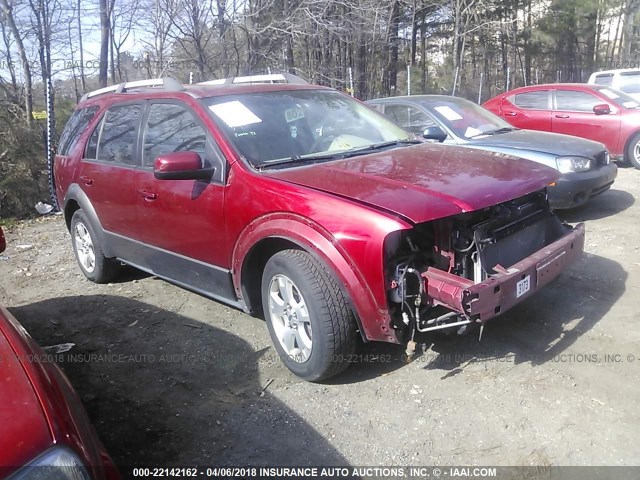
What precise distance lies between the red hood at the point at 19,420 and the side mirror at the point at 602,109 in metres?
9.64

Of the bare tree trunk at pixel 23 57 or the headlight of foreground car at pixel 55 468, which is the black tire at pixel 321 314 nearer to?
the headlight of foreground car at pixel 55 468

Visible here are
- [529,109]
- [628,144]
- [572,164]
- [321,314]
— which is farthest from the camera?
[529,109]

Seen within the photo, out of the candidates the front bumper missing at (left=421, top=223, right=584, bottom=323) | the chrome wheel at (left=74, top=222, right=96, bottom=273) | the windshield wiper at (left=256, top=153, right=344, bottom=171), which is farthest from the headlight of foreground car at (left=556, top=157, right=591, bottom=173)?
the chrome wheel at (left=74, top=222, right=96, bottom=273)

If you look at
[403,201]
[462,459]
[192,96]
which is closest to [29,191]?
[192,96]

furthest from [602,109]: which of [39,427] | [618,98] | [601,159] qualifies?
[39,427]

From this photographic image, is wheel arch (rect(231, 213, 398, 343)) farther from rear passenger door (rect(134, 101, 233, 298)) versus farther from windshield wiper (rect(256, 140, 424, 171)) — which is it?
windshield wiper (rect(256, 140, 424, 171))

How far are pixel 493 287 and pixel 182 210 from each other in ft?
7.43

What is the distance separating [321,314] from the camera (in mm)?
3107

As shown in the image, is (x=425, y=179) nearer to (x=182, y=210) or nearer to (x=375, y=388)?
(x=375, y=388)

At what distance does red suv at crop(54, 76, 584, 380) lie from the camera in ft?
9.75

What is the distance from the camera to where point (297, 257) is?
3.27m

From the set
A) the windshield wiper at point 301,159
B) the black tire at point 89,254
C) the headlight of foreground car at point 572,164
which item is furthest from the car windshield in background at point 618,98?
the black tire at point 89,254

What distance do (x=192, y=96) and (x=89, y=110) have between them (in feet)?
6.02

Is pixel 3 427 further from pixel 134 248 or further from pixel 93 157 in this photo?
pixel 93 157
